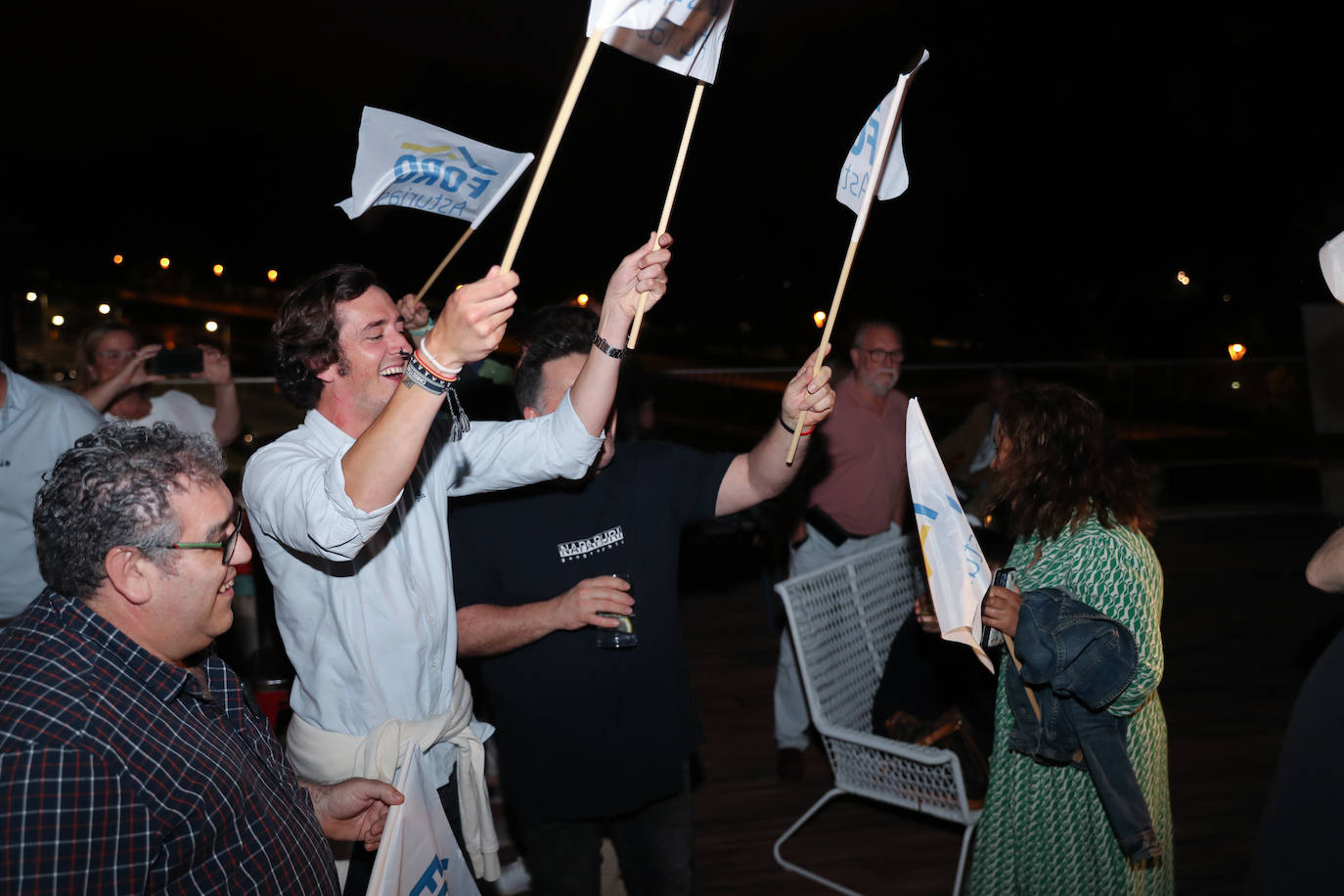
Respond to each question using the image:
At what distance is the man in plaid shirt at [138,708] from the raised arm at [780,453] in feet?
4.35

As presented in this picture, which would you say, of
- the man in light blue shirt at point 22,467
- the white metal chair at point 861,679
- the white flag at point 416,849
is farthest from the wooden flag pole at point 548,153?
the man in light blue shirt at point 22,467

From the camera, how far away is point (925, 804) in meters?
3.21

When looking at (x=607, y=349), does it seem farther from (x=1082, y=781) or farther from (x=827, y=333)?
(x=1082, y=781)

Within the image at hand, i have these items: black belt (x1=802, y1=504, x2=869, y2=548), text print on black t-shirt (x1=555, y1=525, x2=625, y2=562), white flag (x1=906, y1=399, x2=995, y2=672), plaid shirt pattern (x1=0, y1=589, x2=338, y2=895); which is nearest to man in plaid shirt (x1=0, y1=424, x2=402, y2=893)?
plaid shirt pattern (x1=0, y1=589, x2=338, y2=895)

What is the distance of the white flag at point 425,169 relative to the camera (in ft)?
9.02

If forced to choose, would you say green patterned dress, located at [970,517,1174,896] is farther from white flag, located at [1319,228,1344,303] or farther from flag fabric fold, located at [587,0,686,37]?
flag fabric fold, located at [587,0,686,37]

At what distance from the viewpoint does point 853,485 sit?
4.77 metres

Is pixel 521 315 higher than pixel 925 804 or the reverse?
higher

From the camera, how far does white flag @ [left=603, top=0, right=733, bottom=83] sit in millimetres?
2127

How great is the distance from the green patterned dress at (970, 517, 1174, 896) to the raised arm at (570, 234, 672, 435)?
124cm

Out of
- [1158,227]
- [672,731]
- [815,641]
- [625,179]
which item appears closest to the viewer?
[672,731]

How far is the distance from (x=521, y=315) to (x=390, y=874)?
257 cm

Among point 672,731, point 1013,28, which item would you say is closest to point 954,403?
point 672,731

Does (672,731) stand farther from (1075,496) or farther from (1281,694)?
(1281,694)
